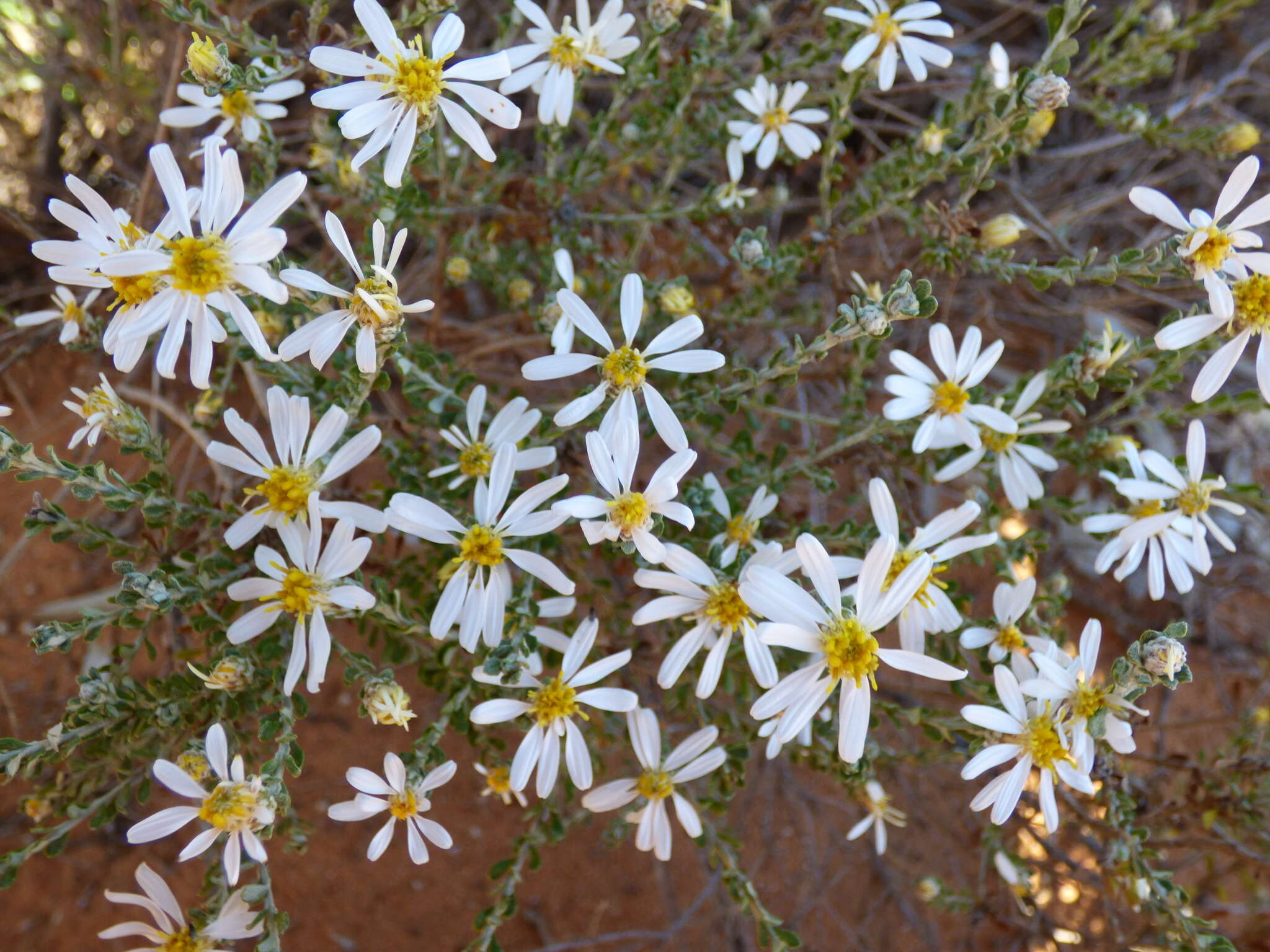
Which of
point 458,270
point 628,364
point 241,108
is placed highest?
point 241,108

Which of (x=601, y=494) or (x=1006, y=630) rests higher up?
(x=601, y=494)

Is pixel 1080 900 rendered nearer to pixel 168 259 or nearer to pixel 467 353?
pixel 467 353

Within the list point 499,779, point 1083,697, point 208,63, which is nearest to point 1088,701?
point 1083,697

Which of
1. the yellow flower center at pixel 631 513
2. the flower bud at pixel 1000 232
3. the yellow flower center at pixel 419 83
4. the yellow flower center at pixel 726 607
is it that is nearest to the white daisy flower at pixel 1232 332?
the flower bud at pixel 1000 232

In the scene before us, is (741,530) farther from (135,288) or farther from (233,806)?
(135,288)

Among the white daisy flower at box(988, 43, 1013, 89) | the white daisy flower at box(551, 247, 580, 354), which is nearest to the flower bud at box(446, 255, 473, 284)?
the white daisy flower at box(551, 247, 580, 354)

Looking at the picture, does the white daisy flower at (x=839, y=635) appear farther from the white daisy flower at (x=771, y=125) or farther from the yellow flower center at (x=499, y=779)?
the white daisy flower at (x=771, y=125)

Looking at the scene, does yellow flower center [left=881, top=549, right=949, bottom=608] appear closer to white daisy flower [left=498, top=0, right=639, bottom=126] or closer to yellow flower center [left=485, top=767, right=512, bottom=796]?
yellow flower center [left=485, top=767, right=512, bottom=796]
